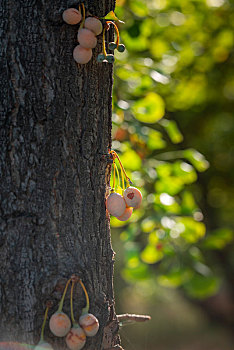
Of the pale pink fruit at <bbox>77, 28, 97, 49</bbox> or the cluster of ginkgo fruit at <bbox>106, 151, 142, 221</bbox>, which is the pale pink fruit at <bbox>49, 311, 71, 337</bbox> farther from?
the pale pink fruit at <bbox>77, 28, 97, 49</bbox>

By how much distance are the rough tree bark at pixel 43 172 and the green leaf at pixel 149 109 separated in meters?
1.48

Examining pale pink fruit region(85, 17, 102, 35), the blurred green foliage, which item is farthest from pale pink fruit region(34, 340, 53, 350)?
the blurred green foliage

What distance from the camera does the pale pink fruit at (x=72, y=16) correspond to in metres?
1.36

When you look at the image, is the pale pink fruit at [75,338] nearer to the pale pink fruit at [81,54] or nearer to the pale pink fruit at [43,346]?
the pale pink fruit at [43,346]

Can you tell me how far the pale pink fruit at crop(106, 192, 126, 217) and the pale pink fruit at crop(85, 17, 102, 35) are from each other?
52 cm

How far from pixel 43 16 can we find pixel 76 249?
0.71 meters

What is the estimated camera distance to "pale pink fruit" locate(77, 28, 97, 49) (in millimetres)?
1372

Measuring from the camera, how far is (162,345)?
10859mm

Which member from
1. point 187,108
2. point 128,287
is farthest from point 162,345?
point 187,108

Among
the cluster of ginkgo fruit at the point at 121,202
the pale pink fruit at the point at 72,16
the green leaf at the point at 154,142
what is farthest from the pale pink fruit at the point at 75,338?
the green leaf at the point at 154,142

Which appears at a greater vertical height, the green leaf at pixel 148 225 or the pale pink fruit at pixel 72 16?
the pale pink fruit at pixel 72 16

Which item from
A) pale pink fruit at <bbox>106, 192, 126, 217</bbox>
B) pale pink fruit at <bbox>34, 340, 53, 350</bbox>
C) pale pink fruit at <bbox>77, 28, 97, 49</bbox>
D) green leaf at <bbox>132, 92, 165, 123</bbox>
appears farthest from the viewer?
green leaf at <bbox>132, 92, 165, 123</bbox>

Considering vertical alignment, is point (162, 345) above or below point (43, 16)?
below

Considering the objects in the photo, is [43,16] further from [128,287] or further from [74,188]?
[128,287]
